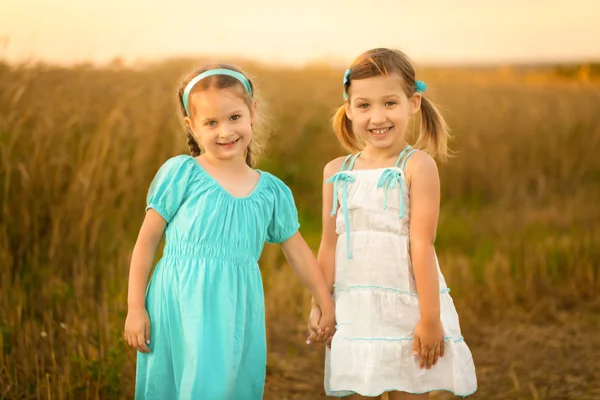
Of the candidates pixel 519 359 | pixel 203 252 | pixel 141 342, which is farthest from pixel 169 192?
pixel 519 359

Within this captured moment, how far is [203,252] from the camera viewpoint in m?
2.38

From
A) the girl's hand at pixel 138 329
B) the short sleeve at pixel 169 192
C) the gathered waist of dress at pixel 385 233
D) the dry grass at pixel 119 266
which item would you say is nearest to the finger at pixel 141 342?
the girl's hand at pixel 138 329

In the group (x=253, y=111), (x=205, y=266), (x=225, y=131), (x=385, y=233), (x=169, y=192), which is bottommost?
(x=205, y=266)

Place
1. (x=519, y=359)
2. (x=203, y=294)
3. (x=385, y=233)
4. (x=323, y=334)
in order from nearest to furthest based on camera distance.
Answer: (x=203, y=294) → (x=385, y=233) → (x=323, y=334) → (x=519, y=359)

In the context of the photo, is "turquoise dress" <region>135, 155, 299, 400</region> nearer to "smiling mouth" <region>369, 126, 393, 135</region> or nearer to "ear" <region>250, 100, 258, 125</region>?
"ear" <region>250, 100, 258, 125</region>

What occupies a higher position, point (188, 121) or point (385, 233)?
point (188, 121)

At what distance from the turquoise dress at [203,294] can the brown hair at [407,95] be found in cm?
46

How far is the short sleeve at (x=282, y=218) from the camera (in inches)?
99.5

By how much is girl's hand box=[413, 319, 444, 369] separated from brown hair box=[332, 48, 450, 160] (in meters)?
0.60

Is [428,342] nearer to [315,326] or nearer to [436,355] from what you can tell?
[436,355]

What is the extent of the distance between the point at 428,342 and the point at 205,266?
719mm

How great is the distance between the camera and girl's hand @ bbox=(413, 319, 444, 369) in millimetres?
2355

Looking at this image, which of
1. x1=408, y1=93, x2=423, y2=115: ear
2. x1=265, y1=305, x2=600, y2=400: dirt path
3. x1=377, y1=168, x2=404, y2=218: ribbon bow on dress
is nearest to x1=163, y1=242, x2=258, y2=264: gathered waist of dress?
x1=377, y1=168, x2=404, y2=218: ribbon bow on dress

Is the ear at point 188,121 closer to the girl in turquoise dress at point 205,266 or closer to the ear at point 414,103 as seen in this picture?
the girl in turquoise dress at point 205,266
